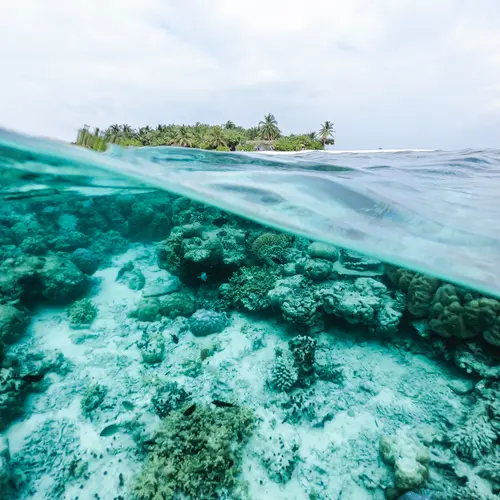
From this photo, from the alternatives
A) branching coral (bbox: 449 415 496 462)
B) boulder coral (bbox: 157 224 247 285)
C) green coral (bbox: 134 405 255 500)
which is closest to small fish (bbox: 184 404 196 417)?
green coral (bbox: 134 405 255 500)

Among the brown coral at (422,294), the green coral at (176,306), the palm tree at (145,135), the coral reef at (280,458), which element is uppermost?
the palm tree at (145,135)

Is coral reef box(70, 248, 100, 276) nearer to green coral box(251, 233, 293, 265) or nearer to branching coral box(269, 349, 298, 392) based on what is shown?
green coral box(251, 233, 293, 265)

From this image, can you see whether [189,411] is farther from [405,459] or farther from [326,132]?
[326,132]

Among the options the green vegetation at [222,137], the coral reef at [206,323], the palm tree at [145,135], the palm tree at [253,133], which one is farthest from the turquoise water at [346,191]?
the palm tree at [253,133]

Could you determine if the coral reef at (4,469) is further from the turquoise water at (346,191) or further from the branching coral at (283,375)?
the turquoise water at (346,191)

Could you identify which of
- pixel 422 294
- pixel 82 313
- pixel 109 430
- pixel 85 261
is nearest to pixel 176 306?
pixel 82 313
